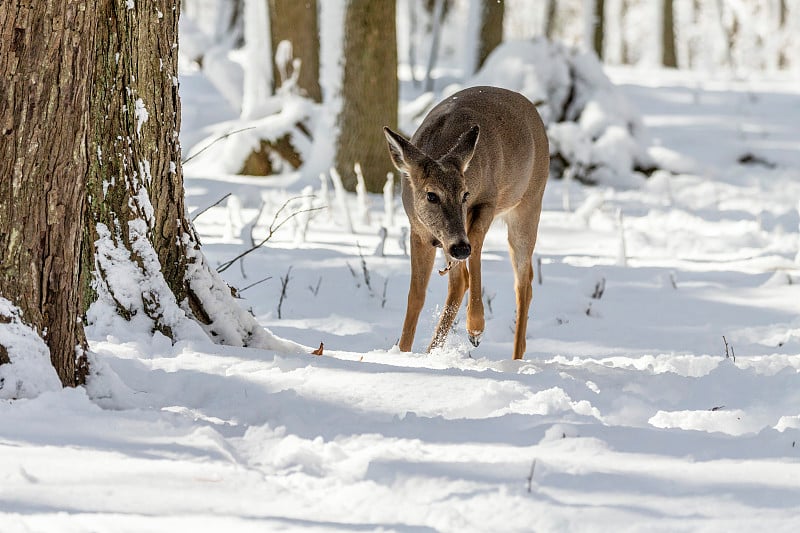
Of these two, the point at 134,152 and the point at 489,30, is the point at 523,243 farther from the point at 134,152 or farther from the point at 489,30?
the point at 489,30

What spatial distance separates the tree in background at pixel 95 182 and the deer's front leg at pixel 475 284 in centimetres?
143

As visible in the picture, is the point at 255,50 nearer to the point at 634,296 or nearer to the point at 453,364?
the point at 634,296

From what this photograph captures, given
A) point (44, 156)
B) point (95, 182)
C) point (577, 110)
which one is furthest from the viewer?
point (577, 110)

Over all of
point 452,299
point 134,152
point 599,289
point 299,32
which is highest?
point 134,152

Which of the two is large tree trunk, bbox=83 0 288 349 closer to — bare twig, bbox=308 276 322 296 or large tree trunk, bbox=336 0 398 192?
bare twig, bbox=308 276 322 296

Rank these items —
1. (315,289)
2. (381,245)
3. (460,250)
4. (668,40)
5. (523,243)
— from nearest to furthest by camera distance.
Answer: (460,250) → (523,243) → (315,289) → (381,245) → (668,40)

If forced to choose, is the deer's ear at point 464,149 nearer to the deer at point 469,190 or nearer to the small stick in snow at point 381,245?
the deer at point 469,190

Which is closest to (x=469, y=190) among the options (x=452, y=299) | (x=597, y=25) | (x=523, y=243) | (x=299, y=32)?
(x=452, y=299)

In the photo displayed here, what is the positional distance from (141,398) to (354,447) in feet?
2.95

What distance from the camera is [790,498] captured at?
9.25 feet

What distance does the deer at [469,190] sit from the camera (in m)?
5.56

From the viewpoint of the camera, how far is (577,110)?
15148 mm

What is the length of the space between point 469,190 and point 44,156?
291 cm

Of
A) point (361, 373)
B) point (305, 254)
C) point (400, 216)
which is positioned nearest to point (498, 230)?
point (400, 216)
